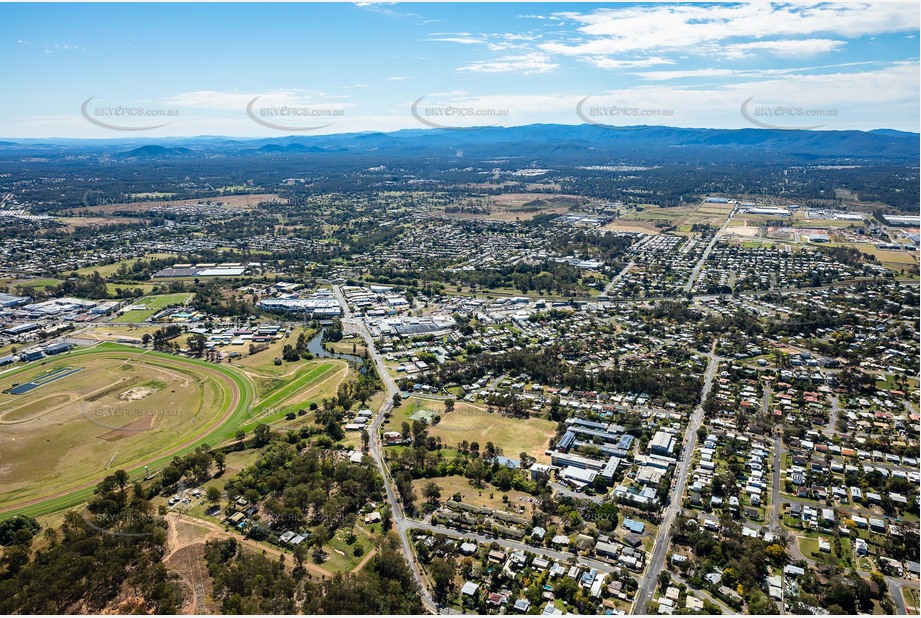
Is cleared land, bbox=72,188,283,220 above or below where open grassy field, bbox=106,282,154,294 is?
above

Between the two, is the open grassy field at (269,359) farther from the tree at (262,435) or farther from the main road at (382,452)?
the tree at (262,435)

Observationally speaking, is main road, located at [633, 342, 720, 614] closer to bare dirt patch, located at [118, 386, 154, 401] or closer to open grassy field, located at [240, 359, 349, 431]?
open grassy field, located at [240, 359, 349, 431]

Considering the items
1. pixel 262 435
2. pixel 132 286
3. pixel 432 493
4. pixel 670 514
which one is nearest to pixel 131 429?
pixel 262 435

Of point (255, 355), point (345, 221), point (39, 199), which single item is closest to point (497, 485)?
point (255, 355)

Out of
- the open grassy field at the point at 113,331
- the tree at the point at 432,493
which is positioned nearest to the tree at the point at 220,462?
the tree at the point at 432,493

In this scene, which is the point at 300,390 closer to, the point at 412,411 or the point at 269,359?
the point at 269,359

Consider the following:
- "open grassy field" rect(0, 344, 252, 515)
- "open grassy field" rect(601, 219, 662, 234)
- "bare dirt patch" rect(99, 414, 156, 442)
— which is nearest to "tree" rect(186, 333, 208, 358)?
"open grassy field" rect(0, 344, 252, 515)
